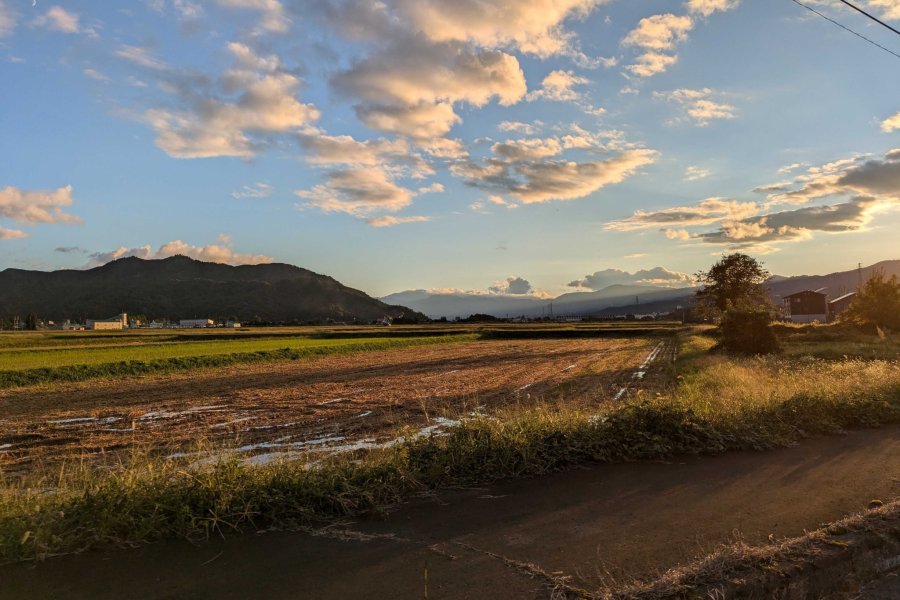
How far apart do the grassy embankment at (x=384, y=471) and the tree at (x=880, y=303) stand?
3722 cm

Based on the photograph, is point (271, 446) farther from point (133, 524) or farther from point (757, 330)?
point (757, 330)

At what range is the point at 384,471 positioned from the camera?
20.7 feet

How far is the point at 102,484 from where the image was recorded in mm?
5586

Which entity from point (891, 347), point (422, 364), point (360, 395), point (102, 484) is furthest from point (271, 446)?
point (891, 347)

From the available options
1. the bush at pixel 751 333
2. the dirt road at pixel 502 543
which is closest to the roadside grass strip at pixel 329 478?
the dirt road at pixel 502 543

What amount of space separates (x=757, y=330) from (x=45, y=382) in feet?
A: 113

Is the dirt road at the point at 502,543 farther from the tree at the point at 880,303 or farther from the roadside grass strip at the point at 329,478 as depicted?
the tree at the point at 880,303

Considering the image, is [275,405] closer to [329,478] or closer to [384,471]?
[384,471]

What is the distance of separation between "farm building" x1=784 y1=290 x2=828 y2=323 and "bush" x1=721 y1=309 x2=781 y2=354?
73.4 m

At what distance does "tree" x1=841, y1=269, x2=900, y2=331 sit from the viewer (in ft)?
132

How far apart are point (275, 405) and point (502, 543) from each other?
13108 mm

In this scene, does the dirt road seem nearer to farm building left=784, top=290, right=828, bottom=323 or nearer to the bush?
the bush

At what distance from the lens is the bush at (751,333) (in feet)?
99.3

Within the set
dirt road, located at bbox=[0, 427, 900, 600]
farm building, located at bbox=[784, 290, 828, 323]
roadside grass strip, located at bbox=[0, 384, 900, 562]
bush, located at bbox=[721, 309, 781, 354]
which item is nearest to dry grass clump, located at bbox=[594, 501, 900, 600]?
dirt road, located at bbox=[0, 427, 900, 600]
